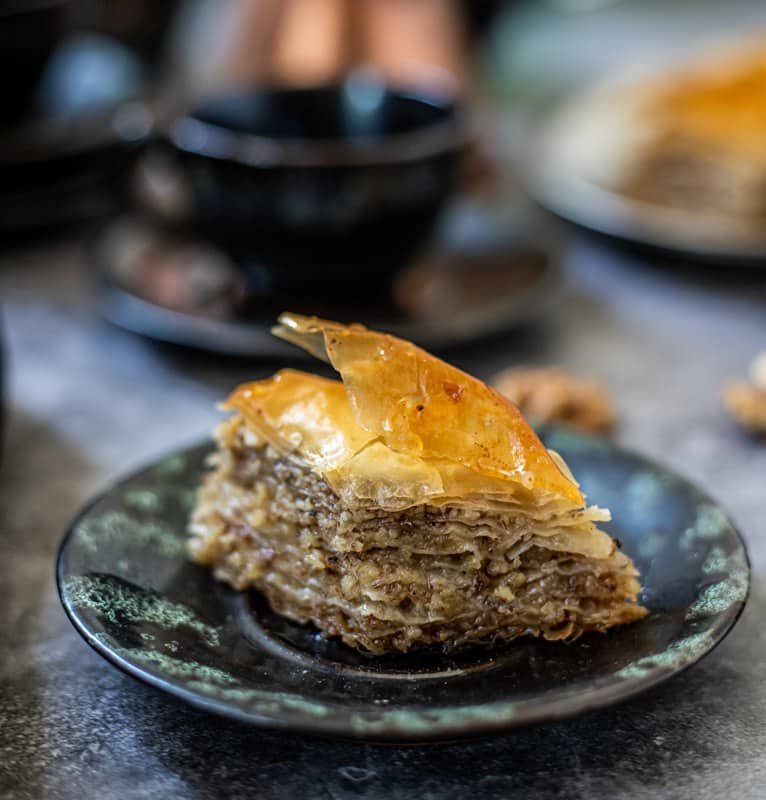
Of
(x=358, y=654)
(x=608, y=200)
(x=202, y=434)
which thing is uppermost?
(x=608, y=200)

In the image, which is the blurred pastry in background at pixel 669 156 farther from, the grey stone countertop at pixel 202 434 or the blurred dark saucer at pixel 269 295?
the blurred dark saucer at pixel 269 295

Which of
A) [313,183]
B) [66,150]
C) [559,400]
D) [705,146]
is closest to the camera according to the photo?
[559,400]

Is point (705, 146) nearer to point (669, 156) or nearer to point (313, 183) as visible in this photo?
point (669, 156)

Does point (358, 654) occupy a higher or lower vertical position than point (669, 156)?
lower

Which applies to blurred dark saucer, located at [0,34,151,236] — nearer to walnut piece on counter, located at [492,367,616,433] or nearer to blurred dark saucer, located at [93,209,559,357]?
blurred dark saucer, located at [93,209,559,357]

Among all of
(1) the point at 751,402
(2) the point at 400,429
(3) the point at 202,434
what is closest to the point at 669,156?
(1) the point at 751,402

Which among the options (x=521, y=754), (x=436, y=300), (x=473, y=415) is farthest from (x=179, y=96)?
(x=521, y=754)

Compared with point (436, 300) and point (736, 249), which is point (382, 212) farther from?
point (736, 249)

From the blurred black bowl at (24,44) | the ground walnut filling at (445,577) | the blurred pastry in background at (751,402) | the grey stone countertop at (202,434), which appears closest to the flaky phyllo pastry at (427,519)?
the ground walnut filling at (445,577)
